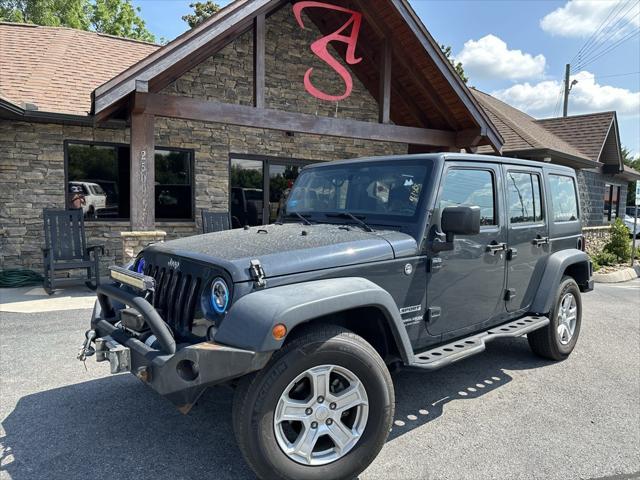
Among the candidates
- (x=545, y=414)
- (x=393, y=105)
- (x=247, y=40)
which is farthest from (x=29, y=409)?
(x=393, y=105)

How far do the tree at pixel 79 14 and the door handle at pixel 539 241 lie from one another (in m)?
25.9

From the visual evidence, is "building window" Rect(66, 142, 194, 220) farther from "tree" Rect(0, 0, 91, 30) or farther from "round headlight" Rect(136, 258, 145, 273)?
"tree" Rect(0, 0, 91, 30)

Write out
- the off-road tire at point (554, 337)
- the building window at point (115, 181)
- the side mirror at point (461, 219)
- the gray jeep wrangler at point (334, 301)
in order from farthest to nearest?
the building window at point (115, 181), the off-road tire at point (554, 337), the side mirror at point (461, 219), the gray jeep wrangler at point (334, 301)

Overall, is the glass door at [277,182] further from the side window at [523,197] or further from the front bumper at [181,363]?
the front bumper at [181,363]

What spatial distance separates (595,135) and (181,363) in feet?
58.7

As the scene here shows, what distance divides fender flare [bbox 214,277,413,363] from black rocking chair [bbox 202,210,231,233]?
22.5ft

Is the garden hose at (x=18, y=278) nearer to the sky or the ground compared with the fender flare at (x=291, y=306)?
nearer to the ground

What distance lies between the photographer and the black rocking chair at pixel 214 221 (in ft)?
30.4

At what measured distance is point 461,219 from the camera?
3.04m

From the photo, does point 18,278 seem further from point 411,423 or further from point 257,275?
point 411,423

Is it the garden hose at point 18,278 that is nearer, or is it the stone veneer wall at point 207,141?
the garden hose at point 18,278

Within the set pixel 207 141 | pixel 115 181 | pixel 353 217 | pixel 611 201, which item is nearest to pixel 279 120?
pixel 207 141

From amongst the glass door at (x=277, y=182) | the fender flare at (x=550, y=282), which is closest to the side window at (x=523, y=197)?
the fender flare at (x=550, y=282)

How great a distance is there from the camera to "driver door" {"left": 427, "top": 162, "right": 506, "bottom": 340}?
3.34m
